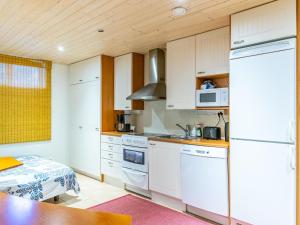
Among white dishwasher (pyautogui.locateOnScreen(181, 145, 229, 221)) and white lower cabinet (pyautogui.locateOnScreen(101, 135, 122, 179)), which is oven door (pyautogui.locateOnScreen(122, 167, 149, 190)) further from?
white dishwasher (pyautogui.locateOnScreen(181, 145, 229, 221))

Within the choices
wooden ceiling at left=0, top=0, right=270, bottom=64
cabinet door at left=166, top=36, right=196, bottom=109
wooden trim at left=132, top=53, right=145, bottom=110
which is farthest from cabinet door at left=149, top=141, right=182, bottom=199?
wooden ceiling at left=0, top=0, right=270, bottom=64

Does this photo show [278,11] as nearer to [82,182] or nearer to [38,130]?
[82,182]

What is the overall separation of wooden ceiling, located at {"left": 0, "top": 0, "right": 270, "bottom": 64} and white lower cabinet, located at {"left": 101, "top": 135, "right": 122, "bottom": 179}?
62.7 inches

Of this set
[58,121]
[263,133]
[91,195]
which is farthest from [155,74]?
[58,121]

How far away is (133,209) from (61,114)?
2949 millimetres

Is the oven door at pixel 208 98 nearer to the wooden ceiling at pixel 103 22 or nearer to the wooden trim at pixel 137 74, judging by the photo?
the wooden ceiling at pixel 103 22

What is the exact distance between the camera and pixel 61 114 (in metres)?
5.14

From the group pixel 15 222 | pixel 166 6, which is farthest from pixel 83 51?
pixel 15 222

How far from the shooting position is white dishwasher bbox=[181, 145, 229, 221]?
2609 millimetres

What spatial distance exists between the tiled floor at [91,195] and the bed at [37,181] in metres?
0.16

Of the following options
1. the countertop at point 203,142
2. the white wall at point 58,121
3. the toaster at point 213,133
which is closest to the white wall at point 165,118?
the toaster at point 213,133

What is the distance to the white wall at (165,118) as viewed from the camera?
3445 mm

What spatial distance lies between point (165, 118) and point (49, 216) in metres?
3.03

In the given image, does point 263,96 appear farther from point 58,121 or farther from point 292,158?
point 58,121
